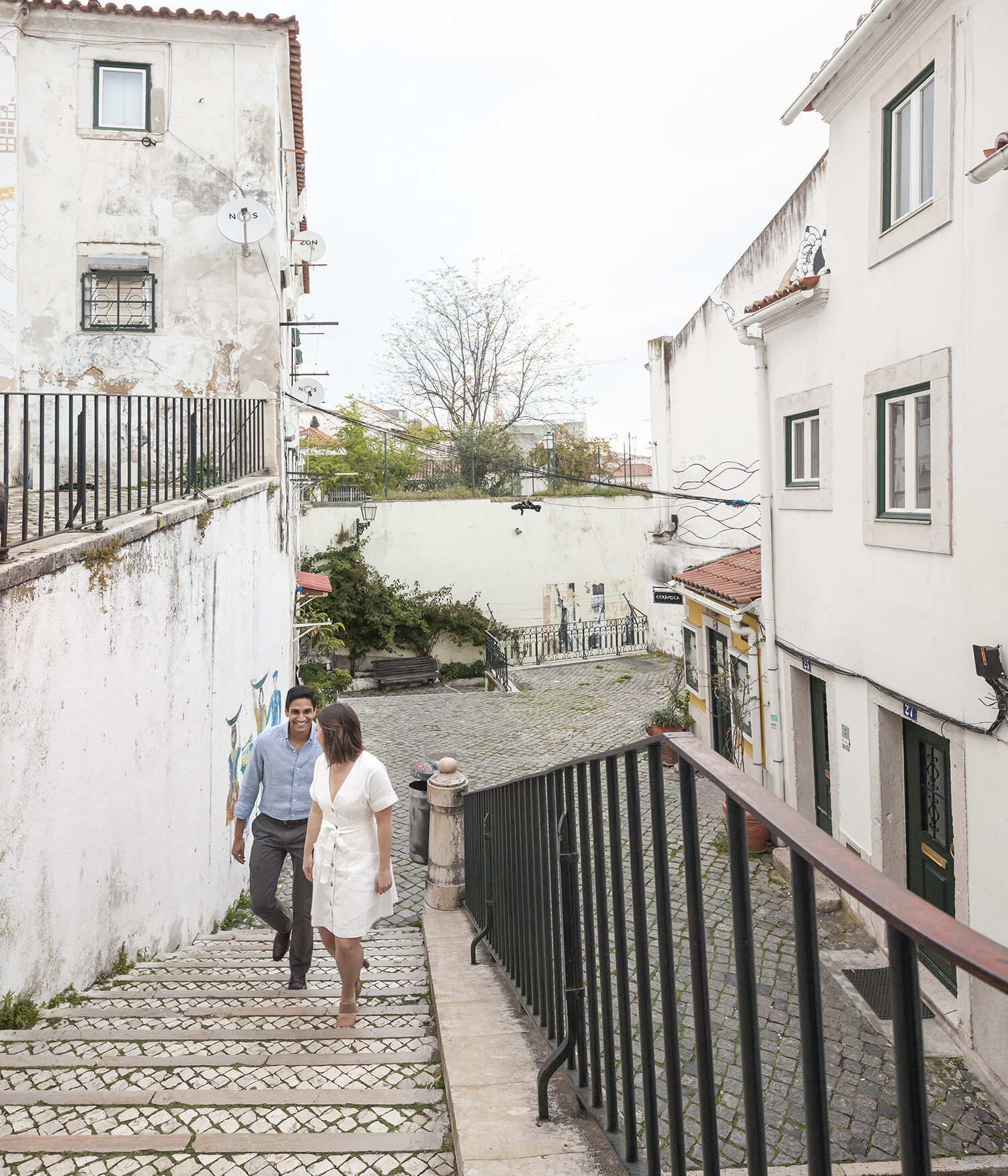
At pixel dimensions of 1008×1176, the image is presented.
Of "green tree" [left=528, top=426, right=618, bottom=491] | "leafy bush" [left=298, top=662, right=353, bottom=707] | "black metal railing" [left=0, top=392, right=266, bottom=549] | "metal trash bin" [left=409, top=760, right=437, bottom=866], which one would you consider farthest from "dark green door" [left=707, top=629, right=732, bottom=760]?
"green tree" [left=528, top=426, right=618, bottom=491]

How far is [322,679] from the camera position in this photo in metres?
17.5

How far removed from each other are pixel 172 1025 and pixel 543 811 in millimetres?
2104

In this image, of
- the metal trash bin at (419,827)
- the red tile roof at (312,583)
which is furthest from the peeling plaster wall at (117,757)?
the red tile roof at (312,583)

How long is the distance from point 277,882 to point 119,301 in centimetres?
1105

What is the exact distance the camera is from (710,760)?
1.53 m

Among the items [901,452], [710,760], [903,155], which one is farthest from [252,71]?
[710,760]

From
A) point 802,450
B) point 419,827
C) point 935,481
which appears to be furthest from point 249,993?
point 802,450

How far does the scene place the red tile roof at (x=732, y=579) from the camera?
33.7 feet

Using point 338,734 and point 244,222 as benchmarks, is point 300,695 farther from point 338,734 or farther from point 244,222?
point 244,222

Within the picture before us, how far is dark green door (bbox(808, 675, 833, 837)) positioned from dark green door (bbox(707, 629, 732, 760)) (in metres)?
2.16

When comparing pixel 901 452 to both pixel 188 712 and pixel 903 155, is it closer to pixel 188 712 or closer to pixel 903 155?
pixel 903 155

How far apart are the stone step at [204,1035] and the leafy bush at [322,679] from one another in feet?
42.9

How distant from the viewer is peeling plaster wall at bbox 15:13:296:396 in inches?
494

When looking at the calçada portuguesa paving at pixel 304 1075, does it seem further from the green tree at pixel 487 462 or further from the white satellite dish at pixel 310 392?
the green tree at pixel 487 462
